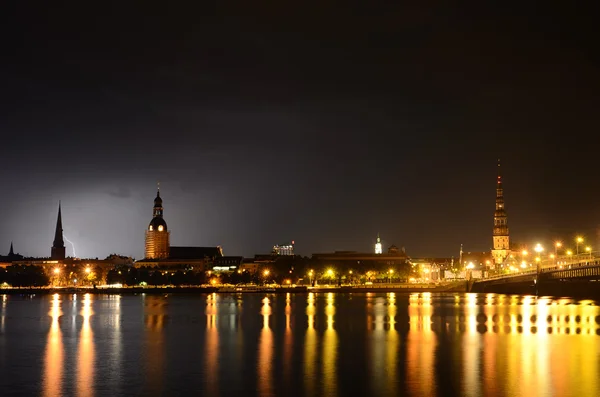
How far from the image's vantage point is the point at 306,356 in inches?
1769

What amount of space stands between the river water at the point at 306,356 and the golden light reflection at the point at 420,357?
0.19 ft

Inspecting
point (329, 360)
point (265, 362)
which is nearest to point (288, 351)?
point (329, 360)

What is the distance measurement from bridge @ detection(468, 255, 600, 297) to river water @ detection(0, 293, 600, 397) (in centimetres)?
3259

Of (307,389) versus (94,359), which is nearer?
(307,389)

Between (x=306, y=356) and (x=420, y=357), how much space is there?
600 centimetres

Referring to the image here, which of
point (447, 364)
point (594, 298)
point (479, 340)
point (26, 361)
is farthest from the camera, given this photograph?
point (594, 298)

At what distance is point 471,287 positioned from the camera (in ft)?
499

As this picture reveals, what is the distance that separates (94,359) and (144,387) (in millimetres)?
10290

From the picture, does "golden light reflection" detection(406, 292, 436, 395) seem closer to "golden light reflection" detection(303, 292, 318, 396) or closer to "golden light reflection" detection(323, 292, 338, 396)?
"golden light reflection" detection(323, 292, 338, 396)

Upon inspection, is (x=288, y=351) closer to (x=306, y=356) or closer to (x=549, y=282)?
(x=306, y=356)

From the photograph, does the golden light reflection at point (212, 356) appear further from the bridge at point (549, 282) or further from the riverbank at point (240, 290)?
the riverbank at point (240, 290)

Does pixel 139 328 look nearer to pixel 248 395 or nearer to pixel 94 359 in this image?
pixel 94 359

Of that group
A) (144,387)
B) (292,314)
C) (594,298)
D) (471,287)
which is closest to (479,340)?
(144,387)

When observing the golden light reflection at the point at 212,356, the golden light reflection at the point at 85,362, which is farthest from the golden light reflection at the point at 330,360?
the golden light reflection at the point at 85,362
